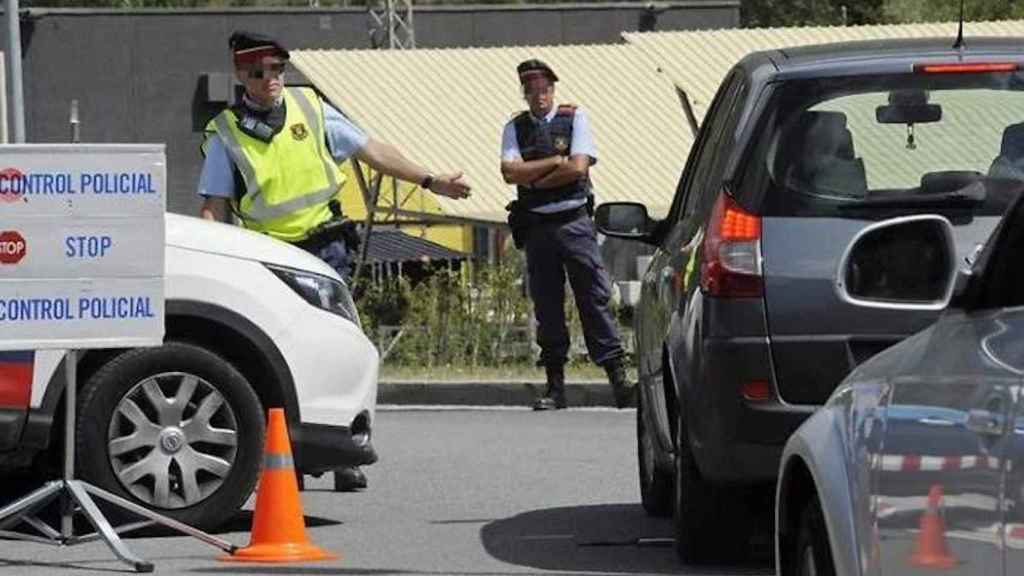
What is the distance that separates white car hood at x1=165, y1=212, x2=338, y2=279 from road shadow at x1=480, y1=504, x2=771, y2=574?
124 centimetres

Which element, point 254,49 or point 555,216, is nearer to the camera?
point 254,49

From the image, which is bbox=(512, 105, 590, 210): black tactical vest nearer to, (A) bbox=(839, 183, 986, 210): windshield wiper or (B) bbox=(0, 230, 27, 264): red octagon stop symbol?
(B) bbox=(0, 230, 27, 264): red octagon stop symbol

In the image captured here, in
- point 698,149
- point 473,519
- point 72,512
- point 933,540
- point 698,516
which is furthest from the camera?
point 473,519

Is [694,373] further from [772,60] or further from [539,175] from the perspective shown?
Result: [539,175]

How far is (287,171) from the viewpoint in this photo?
11.1 m

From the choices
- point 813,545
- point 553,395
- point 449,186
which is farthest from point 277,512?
point 553,395

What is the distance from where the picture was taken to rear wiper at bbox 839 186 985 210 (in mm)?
8094

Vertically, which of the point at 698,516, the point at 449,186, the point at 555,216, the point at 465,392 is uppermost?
the point at 449,186

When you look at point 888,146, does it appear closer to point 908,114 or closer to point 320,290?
point 908,114

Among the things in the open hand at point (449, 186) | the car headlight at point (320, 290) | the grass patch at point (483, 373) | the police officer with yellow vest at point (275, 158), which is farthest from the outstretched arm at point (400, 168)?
the grass patch at point (483, 373)

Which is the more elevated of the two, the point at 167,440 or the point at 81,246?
the point at 81,246

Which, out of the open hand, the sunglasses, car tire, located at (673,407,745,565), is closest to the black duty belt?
the open hand

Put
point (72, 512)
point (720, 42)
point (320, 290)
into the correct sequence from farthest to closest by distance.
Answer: point (720, 42)
point (320, 290)
point (72, 512)

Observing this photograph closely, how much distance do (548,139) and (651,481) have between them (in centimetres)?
467
